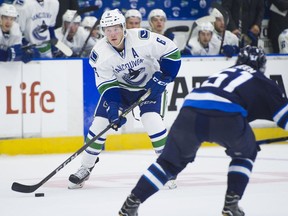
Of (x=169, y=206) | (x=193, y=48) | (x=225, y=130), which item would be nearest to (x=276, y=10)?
(x=193, y=48)

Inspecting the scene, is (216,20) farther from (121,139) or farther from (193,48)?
(121,139)

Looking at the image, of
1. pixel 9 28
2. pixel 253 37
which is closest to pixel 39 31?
pixel 9 28

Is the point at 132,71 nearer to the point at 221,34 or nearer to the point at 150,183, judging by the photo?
the point at 150,183

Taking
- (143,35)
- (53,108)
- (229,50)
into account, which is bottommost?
(53,108)

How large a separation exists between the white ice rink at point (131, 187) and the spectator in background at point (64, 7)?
2.04 metres

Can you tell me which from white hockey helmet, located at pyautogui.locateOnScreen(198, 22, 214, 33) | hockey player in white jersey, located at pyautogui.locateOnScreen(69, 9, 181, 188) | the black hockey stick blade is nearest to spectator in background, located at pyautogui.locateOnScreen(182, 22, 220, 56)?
white hockey helmet, located at pyautogui.locateOnScreen(198, 22, 214, 33)

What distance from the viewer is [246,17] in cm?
1113

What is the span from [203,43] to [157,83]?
3.72 m

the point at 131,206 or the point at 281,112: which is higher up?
the point at 281,112

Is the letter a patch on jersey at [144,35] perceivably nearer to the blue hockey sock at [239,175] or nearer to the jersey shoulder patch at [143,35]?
the jersey shoulder patch at [143,35]

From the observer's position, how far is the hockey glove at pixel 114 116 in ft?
21.3

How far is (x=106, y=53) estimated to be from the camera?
6684mm

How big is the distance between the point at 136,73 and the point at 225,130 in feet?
6.12

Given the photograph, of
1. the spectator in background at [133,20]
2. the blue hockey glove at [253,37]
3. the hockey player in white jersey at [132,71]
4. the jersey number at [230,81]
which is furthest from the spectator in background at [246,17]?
the jersey number at [230,81]
